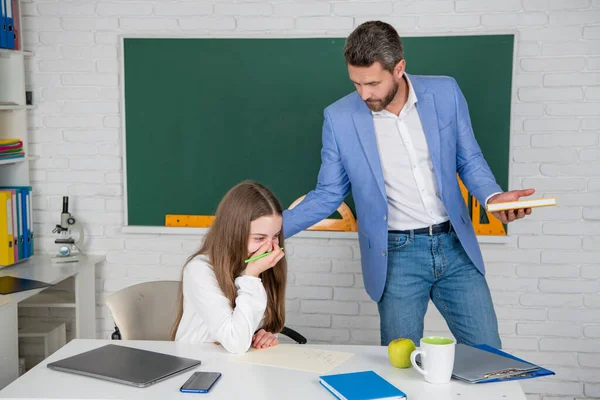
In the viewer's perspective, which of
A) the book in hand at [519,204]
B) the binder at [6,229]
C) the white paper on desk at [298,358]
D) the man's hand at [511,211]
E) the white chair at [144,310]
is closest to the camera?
the white paper on desk at [298,358]

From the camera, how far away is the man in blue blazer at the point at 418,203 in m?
2.50

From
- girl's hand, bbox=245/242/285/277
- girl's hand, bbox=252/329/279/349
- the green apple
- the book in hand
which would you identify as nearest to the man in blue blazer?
the book in hand

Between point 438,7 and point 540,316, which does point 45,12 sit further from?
point 540,316

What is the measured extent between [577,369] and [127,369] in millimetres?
2455

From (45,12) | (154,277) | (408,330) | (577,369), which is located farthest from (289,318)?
(45,12)

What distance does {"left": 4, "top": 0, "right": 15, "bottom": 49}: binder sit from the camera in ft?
11.1

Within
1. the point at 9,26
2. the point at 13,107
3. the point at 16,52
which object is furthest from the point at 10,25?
the point at 13,107

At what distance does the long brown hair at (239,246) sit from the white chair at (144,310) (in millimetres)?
209

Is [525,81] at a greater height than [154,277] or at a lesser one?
greater

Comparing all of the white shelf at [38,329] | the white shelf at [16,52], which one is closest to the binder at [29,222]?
the white shelf at [38,329]

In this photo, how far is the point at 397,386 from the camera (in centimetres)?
170

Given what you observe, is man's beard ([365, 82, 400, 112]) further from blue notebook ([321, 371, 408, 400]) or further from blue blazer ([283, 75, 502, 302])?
blue notebook ([321, 371, 408, 400])

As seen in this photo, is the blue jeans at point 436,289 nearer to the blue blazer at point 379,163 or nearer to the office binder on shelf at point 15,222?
the blue blazer at point 379,163

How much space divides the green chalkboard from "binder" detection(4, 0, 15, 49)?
20.5 inches
